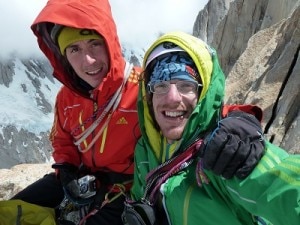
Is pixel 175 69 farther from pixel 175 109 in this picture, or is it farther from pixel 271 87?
pixel 271 87

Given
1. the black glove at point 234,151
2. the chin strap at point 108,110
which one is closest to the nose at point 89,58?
the chin strap at point 108,110

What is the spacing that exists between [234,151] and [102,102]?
270cm

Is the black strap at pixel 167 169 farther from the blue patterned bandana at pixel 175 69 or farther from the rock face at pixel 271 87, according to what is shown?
the rock face at pixel 271 87

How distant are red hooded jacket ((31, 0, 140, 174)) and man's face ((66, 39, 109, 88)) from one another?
0.11 metres

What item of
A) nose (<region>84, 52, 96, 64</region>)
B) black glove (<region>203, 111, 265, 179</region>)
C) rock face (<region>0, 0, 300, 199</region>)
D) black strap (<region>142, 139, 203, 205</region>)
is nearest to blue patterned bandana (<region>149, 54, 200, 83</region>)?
black strap (<region>142, 139, 203, 205</region>)

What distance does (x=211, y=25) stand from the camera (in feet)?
165

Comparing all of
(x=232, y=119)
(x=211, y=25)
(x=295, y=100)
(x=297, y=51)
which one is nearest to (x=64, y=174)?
(x=232, y=119)

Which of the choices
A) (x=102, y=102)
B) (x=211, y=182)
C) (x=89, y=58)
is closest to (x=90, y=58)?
(x=89, y=58)

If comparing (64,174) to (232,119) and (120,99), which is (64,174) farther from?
(232,119)

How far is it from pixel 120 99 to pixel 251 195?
2605 mm

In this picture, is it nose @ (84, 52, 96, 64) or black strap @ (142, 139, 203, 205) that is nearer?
black strap @ (142, 139, 203, 205)

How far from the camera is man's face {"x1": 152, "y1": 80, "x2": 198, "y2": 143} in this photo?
12.3 feet

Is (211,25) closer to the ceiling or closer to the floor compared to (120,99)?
closer to the floor

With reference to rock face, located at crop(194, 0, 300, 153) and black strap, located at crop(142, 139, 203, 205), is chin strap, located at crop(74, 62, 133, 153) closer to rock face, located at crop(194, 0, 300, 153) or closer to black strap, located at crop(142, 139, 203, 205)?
black strap, located at crop(142, 139, 203, 205)
